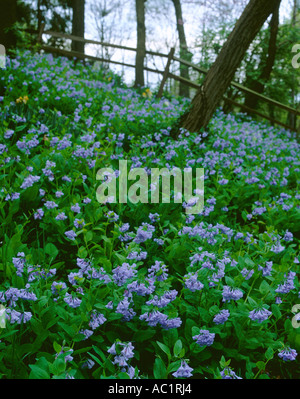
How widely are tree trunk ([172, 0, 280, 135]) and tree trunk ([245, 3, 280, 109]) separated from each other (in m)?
5.50

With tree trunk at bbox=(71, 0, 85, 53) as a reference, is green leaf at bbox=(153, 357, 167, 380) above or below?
below

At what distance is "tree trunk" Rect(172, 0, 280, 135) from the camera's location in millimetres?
4809

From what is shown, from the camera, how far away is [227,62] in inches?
198

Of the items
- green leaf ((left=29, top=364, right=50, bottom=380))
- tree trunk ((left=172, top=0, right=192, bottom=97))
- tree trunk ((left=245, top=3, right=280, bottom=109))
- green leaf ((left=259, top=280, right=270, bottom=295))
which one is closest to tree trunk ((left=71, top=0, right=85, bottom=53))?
tree trunk ((left=172, top=0, right=192, bottom=97))

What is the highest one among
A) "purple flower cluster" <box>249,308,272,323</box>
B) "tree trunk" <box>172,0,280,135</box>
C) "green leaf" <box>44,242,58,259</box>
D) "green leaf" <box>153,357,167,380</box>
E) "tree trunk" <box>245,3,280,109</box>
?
"tree trunk" <box>245,3,280,109</box>

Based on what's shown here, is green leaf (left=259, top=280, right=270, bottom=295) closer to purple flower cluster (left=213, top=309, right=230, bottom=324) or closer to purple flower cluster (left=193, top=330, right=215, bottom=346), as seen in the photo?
purple flower cluster (left=213, top=309, right=230, bottom=324)

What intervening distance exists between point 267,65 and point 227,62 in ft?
20.1

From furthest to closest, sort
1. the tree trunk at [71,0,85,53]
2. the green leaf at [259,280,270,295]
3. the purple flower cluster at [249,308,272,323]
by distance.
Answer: the tree trunk at [71,0,85,53] < the green leaf at [259,280,270,295] < the purple flower cluster at [249,308,272,323]

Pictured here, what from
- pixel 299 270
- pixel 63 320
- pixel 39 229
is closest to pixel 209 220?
pixel 299 270

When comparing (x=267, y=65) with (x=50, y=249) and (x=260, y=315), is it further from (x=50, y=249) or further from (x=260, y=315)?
(x=260, y=315)

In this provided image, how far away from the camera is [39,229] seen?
2717 mm

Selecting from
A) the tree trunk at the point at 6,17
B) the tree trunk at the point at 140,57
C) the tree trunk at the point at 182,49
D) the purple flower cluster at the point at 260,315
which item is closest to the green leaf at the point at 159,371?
the purple flower cluster at the point at 260,315

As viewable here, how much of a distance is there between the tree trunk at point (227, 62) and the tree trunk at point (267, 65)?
18.0 ft

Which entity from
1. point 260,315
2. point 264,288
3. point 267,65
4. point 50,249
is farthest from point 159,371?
point 267,65
